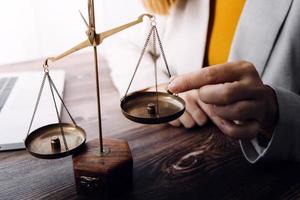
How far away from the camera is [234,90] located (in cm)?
68

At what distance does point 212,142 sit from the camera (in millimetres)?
845

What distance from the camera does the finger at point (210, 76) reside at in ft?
2.25

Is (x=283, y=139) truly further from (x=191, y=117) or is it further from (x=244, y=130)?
(x=191, y=117)

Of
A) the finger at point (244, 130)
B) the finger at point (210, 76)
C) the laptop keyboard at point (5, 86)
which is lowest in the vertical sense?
the finger at point (244, 130)

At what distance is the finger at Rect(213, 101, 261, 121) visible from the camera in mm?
700

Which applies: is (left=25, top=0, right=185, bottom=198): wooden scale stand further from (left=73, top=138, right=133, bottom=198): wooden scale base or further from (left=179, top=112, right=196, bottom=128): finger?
(left=179, top=112, right=196, bottom=128): finger

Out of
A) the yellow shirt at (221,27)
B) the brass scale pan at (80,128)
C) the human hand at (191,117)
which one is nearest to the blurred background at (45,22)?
the yellow shirt at (221,27)

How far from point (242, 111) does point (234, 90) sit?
5 cm

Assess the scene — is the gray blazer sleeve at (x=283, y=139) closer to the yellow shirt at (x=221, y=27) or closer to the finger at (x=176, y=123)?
the finger at (x=176, y=123)

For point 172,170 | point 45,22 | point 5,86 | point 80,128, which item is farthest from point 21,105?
point 45,22

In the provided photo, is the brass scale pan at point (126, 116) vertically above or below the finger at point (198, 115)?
above

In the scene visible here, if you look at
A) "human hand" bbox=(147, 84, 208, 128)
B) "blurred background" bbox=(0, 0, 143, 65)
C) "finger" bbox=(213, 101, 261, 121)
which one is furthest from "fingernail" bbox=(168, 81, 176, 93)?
"blurred background" bbox=(0, 0, 143, 65)

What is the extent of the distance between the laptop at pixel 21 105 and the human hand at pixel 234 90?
382 millimetres

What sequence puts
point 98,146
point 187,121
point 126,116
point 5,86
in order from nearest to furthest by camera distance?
point 126,116, point 98,146, point 187,121, point 5,86
